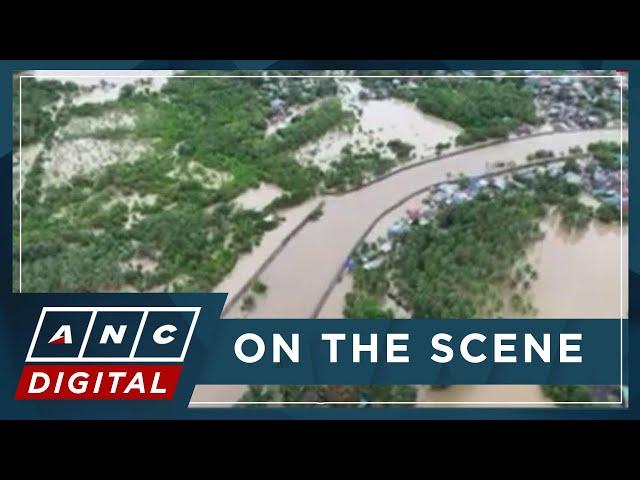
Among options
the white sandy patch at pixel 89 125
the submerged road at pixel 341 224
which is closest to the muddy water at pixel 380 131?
the submerged road at pixel 341 224

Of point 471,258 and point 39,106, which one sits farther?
point 471,258

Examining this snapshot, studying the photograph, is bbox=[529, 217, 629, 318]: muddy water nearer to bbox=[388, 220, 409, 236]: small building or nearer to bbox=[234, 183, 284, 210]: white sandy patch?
bbox=[388, 220, 409, 236]: small building

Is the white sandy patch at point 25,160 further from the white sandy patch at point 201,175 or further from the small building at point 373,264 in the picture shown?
the small building at point 373,264

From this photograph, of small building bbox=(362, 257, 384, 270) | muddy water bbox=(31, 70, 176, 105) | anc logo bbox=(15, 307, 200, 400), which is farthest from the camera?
small building bbox=(362, 257, 384, 270)

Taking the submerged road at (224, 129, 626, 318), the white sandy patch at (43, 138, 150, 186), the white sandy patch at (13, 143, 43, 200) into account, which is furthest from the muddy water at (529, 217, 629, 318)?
the white sandy patch at (13, 143, 43, 200)

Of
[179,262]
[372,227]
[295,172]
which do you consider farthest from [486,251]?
[179,262]

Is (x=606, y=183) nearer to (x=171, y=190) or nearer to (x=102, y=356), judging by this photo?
(x=171, y=190)

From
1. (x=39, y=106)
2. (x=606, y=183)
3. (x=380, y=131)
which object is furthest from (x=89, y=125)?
(x=606, y=183)
